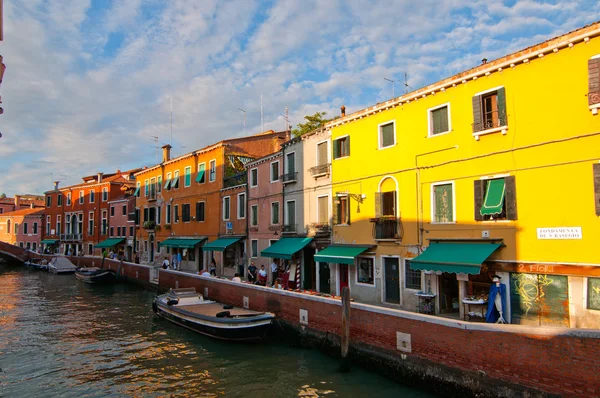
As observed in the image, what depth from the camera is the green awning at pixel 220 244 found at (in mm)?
25484

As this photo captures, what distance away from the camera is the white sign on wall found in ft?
35.4

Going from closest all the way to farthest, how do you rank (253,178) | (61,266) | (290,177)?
1. (290,177)
2. (253,178)
3. (61,266)

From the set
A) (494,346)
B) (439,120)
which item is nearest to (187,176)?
(439,120)

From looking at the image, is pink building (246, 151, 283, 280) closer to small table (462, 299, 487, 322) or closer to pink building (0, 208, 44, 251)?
small table (462, 299, 487, 322)

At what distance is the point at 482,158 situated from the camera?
42.8 ft

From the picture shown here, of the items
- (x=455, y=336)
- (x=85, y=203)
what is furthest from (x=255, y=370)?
(x=85, y=203)

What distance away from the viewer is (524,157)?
12023mm

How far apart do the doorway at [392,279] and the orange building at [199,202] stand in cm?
1147

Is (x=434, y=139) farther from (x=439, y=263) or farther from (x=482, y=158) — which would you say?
(x=439, y=263)

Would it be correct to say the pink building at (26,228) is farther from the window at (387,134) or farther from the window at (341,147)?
the window at (387,134)

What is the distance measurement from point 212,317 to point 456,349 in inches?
347

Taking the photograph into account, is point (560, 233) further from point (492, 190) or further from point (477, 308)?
point (477, 308)

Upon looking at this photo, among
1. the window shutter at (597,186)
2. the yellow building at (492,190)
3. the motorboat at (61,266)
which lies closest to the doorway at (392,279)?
the yellow building at (492,190)

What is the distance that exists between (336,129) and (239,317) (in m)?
8.93
